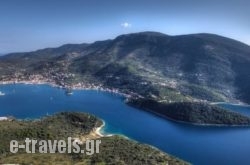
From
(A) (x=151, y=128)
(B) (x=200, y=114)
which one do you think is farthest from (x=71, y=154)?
(B) (x=200, y=114)

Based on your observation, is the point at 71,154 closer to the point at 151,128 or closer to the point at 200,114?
the point at 151,128

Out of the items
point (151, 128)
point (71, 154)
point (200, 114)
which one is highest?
point (71, 154)

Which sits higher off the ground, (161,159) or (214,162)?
(161,159)

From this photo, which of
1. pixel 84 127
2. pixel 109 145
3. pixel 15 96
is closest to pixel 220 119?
pixel 84 127

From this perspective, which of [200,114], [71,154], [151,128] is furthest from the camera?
[200,114]

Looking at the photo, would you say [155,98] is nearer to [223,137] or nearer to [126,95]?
[126,95]

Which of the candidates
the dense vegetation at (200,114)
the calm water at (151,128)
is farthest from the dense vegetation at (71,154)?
the dense vegetation at (200,114)
